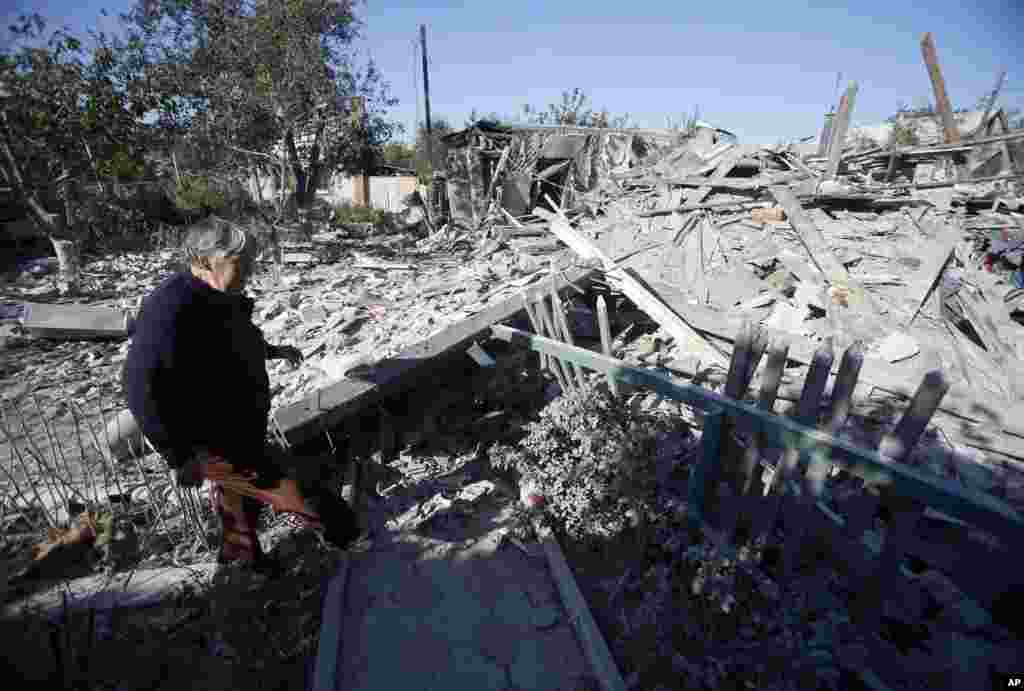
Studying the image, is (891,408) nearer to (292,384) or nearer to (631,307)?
(631,307)

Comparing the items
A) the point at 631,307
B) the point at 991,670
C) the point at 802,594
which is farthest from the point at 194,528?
the point at 631,307

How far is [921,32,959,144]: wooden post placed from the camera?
388 inches

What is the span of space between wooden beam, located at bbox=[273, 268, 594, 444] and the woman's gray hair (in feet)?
3.81

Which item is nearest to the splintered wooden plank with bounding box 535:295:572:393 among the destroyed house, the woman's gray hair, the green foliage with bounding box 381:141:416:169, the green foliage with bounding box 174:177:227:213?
the woman's gray hair

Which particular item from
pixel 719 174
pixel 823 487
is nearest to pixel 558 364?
pixel 823 487

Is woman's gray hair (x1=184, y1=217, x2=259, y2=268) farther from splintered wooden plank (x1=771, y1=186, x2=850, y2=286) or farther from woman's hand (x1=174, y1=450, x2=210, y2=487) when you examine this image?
splintered wooden plank (x1=771, y1=186, x2=850, y2=286)

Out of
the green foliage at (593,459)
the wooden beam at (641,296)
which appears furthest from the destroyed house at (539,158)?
the green foliage at (593,459)

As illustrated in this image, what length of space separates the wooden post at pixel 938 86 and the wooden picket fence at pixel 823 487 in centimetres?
1195

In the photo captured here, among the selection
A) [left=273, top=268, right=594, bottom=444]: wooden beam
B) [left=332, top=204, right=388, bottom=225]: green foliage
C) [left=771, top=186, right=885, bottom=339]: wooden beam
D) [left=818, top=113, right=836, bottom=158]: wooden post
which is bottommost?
[left=332, top=204, right=388, bottom=225]: green foliage

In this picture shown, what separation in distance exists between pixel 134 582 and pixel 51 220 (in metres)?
10.1

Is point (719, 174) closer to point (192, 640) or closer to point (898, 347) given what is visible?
point (898, 347)

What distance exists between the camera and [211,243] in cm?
206

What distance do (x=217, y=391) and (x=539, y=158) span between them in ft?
45.3

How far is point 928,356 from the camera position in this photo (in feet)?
12.1
